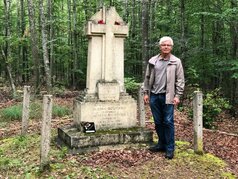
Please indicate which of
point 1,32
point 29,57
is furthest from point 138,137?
point 1,32

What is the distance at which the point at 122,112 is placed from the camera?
743cm

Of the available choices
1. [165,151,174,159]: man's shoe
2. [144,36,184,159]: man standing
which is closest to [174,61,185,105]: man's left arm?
[144,36,184,159]: man standing

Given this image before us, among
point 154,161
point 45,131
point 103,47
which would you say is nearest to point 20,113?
point 103,47

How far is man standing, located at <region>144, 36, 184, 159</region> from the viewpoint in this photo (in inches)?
248

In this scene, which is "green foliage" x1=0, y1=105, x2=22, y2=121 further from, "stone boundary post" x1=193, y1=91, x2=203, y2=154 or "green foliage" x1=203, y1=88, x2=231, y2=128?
"stone boundary post" x1=193, y1=91, x2=203, y2=154

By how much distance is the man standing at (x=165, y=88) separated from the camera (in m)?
6.31

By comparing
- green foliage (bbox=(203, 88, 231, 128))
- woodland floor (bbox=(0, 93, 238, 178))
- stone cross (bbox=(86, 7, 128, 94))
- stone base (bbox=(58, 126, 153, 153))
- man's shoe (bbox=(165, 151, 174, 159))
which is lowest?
woodland floor (bbox=(0, 93, 238, 178))

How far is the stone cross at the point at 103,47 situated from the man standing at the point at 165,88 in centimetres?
103

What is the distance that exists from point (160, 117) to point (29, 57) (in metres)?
19.6

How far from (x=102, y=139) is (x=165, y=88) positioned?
1.72 metres

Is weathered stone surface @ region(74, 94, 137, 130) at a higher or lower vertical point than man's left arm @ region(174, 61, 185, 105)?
lower

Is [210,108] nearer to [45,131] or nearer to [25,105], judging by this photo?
[25,105]

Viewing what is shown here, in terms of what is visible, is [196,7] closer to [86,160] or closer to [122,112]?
[122,112]

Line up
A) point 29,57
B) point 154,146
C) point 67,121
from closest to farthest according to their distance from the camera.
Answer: point 154,146 → point 67,121 → point 29,57
